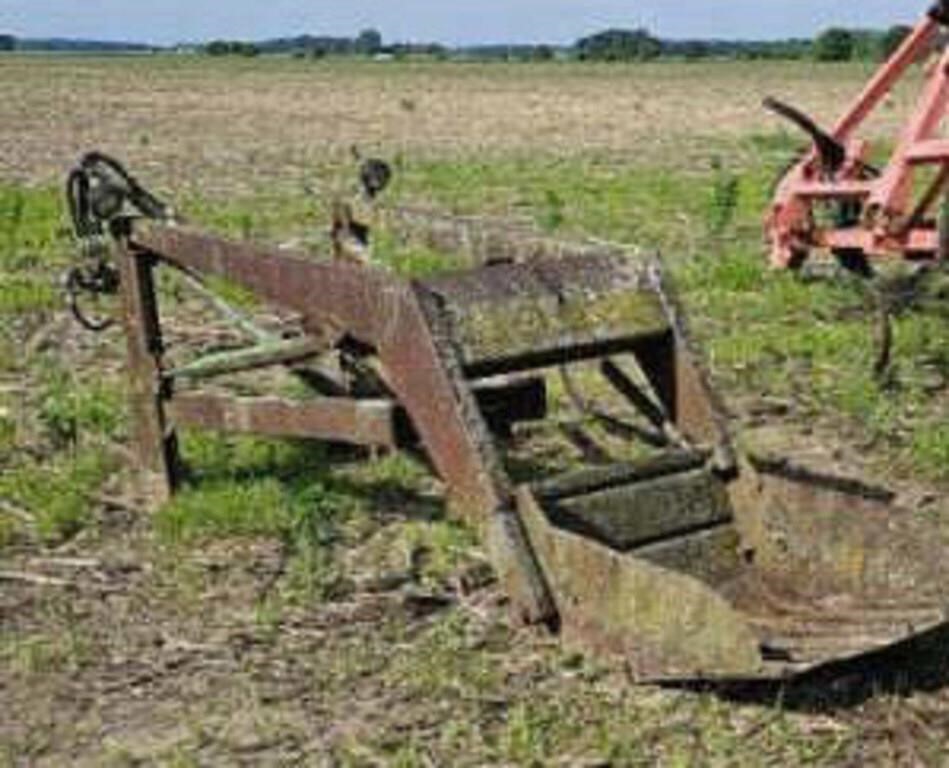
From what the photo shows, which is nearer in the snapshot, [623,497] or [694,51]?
[623,497]

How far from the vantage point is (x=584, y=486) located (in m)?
4.68

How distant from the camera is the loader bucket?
4168 mm

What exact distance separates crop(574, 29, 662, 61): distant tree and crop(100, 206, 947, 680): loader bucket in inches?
4018

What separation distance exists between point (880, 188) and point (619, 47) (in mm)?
104914

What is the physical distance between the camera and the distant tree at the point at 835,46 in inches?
3474

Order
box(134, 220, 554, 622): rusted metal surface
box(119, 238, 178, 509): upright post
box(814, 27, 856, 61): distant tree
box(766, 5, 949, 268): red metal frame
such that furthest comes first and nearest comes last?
box(814, 27, 856, 61): distant tree < box(766, 5, 949, 268): red metal frame < box(119, 238, 178, 509): upright post < box(134, 220, 554, 622): rusted metal surface

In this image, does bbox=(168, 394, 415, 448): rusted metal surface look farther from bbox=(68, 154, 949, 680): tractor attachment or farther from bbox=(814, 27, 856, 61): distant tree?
bbox=(814, 27, 856, 61): distant tree

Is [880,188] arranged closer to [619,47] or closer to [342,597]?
[342,597]

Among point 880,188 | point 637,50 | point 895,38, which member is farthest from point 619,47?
point 880,188

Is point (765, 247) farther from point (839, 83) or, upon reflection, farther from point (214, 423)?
point (839, 83)

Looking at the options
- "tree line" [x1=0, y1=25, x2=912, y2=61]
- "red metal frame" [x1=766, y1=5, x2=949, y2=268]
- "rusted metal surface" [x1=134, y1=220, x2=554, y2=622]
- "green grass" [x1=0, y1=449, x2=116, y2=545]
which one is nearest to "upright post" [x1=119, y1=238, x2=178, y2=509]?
"green grass" [x1=0, y1=449, x2=116, y2=545]

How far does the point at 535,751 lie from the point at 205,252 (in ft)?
8.29

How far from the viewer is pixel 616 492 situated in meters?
4.71

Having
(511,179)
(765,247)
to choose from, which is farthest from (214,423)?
(511,179)
